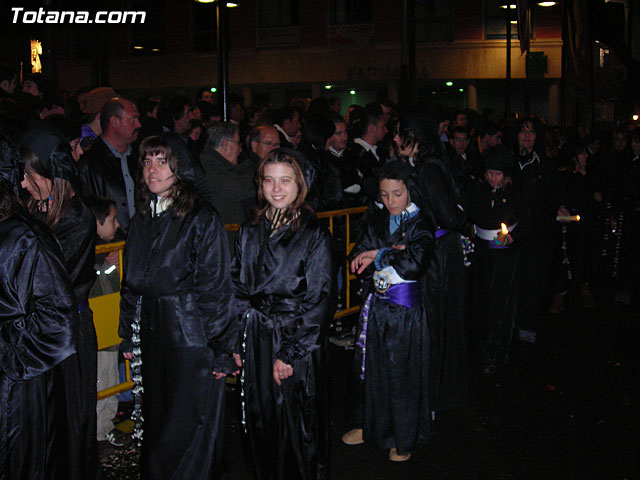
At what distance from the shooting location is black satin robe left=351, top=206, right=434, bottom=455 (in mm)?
5137

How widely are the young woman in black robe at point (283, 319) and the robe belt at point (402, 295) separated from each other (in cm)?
95

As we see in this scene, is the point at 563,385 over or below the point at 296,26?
below

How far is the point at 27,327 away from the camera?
3.20m

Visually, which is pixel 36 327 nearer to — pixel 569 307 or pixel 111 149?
pixel 111 149

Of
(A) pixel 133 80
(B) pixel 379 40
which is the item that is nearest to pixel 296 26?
(B) pixel 379 40

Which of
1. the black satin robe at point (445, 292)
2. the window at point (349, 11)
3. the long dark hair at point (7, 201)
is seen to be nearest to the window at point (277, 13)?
the window at point (349, 11)

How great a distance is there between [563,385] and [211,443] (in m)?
3.81

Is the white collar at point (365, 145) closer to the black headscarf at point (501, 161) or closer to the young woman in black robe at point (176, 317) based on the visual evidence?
the black headscarf at point (501, 161)

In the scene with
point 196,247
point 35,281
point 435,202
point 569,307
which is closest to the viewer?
point 35,281

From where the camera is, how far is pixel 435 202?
5711 mm

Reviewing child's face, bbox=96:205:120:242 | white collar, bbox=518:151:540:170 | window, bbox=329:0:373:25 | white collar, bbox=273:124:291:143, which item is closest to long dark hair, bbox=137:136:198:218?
child's face, bbox=96:205:120:242

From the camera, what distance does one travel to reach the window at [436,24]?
29172 mm

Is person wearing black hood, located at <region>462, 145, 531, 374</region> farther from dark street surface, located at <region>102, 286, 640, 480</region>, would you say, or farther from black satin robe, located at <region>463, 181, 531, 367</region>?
dark street surface, located at <region>102, 286, 640, 480</region>

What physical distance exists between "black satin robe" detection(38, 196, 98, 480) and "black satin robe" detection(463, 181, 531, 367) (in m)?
4.18
